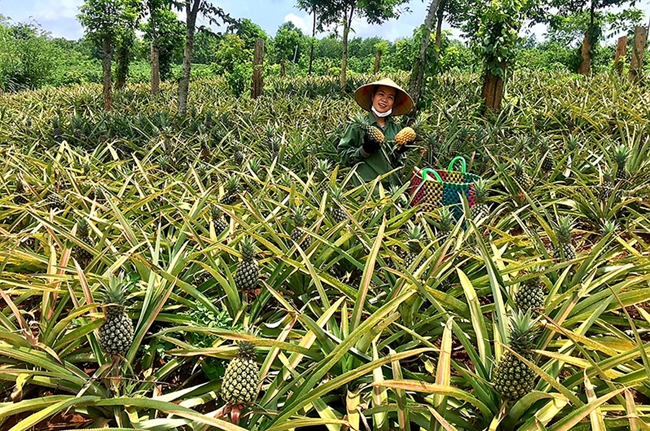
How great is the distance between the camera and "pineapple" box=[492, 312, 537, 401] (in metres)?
1.11

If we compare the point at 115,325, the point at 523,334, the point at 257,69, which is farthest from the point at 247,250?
the point at 257,69

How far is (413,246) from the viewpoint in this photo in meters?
1.92

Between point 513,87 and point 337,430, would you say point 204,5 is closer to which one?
point 513,87

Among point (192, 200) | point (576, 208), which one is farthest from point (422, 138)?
point (192, 200)

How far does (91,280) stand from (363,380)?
1.28 m

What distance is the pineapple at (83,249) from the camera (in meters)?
2.07

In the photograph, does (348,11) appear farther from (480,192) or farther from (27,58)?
(27,58)

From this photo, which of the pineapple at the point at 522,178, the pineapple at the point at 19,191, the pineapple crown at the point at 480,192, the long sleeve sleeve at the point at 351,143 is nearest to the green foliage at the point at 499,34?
the pineapple at the point at 522,178

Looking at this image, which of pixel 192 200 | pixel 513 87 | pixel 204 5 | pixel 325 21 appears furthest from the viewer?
pixel 325 21

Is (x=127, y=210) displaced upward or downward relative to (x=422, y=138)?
downward

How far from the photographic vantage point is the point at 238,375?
3.82 feet

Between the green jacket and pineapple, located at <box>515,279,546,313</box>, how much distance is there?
1.89 meters

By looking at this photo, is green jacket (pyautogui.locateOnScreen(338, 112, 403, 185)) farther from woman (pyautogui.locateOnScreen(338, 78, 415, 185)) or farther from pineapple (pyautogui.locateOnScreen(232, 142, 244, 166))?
pineapple (pyautogui.locateOnScreen(232, 142, 244, 166))

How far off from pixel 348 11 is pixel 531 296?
10.5 meters
